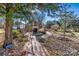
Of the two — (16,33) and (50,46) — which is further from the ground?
(16,33)

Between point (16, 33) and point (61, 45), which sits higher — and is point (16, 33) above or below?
above

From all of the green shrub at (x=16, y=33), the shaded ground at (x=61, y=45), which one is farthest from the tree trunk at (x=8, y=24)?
the shaded ground at (x=61, y=45)

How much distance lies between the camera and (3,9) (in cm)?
151

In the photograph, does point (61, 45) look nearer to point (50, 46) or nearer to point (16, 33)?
point (50, 46)

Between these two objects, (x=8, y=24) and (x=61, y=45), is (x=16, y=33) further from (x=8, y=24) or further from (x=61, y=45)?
(x=61, y=45)

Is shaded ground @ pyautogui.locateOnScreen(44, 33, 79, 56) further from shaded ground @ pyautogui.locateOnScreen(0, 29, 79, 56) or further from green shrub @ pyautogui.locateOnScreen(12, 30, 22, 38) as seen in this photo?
green shrub @ pyautogui.locateOnScreen(12, 30, 22, 38)

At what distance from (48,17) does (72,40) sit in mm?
309

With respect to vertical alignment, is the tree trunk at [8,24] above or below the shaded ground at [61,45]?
above

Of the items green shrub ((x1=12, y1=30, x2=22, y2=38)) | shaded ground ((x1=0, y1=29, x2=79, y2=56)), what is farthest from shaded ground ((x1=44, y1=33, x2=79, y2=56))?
green shrub ((x1=12, y1=30, x2=22, y2=38))

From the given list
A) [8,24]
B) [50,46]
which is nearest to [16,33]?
[8,24]

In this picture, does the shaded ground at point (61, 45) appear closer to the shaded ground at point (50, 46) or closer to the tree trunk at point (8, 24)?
the shaded ground at point (50, 46)

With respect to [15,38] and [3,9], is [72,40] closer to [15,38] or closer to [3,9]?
[15,38]

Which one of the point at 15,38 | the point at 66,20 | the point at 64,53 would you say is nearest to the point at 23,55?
the point at 15,38

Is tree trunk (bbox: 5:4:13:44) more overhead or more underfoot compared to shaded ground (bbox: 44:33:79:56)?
more overhead
